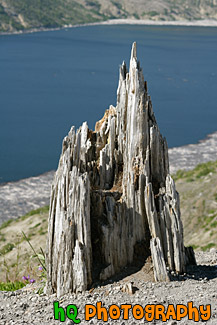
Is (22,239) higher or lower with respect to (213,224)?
lower

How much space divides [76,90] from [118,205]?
5882cm

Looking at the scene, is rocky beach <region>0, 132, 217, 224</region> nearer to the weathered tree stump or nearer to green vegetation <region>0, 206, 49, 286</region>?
green vegetation <region>0, 206, 49, 286</region>

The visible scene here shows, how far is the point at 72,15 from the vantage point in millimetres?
172500

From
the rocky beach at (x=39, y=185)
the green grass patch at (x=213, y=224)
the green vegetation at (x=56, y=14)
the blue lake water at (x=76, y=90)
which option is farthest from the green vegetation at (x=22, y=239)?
the green vegetation at (x=56, y=14)

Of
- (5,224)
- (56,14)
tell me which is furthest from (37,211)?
(56,14)

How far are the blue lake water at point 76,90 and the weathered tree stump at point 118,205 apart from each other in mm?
28688

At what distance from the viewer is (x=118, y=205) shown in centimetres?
1047

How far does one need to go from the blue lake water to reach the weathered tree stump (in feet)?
94.1

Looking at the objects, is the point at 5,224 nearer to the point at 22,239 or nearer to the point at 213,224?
the point at 22,239

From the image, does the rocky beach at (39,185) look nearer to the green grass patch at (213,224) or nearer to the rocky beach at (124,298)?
the green grass patch at (213,224)

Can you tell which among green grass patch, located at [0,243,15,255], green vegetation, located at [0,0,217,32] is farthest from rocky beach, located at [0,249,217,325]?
green vegetation, located at [0,0,217,32]

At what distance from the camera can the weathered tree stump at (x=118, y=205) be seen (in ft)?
32.8

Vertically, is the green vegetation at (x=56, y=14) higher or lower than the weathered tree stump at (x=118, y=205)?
higher

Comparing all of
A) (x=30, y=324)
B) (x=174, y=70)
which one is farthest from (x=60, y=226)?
(x=174, y=70)
